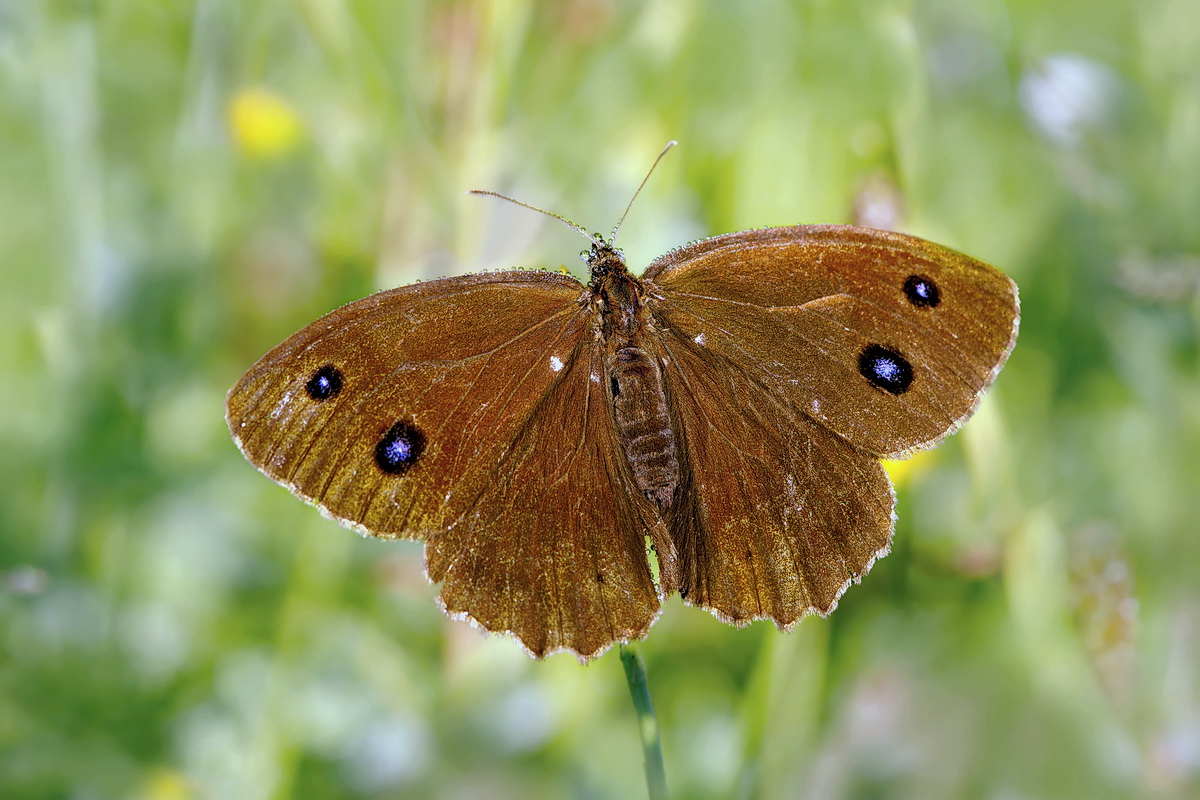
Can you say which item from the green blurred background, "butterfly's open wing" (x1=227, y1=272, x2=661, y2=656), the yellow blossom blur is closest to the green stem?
"butterfly's open wing" (x1=227, y1=272, x2=661, y2=656)

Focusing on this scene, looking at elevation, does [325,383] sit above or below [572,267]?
below

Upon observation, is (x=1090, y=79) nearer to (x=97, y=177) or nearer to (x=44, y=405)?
(x=97, y=177)

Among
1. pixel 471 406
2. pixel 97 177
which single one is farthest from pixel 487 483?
pixel 97 177

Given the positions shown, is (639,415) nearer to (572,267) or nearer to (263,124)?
(572,267)

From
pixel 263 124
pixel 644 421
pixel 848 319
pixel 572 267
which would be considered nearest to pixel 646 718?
pixel 644 421

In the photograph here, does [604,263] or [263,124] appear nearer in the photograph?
[604,263]

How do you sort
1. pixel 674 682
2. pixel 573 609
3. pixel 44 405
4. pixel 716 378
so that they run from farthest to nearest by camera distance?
pixel 44 405 < pixel 674 682 < pixel 716 378 < pixel 573 609

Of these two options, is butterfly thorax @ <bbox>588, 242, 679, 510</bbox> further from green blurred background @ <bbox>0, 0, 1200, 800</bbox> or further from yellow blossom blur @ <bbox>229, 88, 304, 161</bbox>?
yellow blossom blur @ <bbox>229, 88, 304, 161</bbox>
